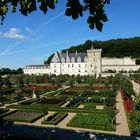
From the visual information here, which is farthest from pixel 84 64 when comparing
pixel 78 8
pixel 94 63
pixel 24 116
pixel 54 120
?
pixel 78 8

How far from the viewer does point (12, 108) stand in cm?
2738

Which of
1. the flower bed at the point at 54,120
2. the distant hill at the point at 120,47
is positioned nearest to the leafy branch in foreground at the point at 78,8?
the flower bed at the point at 54,120

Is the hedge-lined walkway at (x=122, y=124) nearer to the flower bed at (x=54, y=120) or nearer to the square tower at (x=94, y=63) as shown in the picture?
the flower bed at (x=54, y=120)

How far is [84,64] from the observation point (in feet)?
265

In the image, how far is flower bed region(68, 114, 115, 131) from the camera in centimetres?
1860

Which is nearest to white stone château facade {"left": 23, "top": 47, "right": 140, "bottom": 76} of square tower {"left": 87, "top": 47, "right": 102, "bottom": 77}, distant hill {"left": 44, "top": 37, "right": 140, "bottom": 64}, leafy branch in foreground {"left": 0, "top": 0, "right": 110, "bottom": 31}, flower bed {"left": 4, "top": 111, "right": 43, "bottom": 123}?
square tower {"left": 87, "top": 47, "right": 102, "bottom": 77}

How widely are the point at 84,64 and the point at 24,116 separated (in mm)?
58346

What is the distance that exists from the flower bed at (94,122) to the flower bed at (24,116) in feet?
11.1

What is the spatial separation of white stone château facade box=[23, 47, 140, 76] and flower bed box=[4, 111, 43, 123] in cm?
5596

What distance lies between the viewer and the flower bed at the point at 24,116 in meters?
21.2

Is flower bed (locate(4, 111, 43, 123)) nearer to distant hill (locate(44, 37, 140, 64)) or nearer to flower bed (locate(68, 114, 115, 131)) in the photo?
flower bed (locate(68, 114, 115, 131))

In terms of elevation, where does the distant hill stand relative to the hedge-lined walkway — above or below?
above

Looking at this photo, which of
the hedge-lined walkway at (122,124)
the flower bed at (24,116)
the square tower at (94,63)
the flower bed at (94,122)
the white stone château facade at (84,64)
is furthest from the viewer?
the white stone château facade at (84,64)

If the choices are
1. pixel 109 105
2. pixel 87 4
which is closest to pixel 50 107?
pixel 109 105
